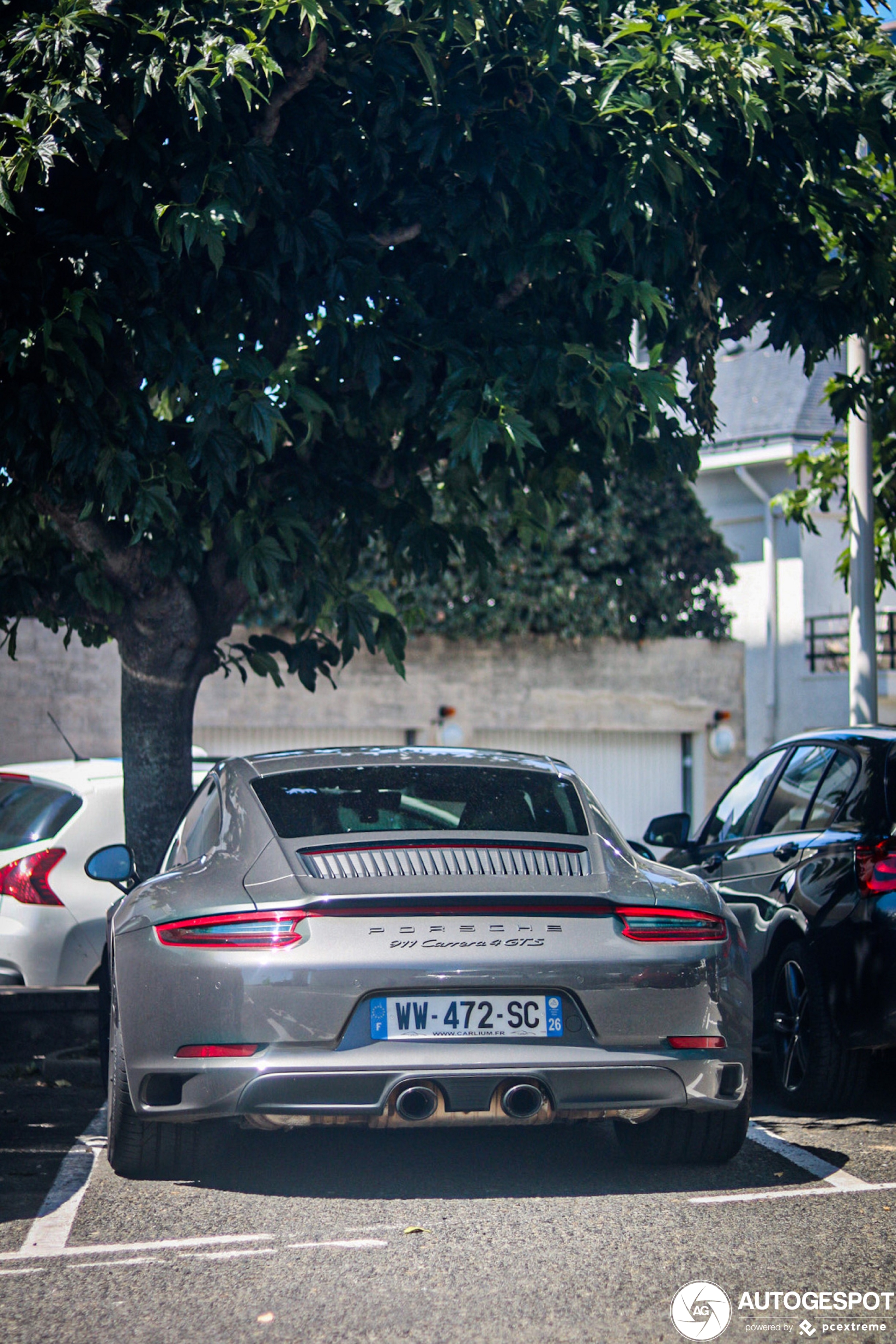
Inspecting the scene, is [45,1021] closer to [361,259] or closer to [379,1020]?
[379,1020]

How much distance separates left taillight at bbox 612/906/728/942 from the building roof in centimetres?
1939

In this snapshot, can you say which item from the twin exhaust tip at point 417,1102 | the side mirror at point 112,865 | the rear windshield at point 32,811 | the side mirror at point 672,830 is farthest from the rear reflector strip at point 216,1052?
the side mirror at point 672,830

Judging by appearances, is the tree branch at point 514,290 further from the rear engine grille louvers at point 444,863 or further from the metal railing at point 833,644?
the metal railing at point 833,644

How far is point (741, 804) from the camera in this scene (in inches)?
309

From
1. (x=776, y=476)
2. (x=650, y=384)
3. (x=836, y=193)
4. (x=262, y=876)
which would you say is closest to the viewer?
(x=262, y=876)

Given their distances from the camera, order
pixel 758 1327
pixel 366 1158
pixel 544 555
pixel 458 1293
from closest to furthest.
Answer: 1. pixel 758 1327
2. pixel 458 1293
3. pixel 366 1158
4. pixel 544 555

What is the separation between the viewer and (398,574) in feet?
28.8

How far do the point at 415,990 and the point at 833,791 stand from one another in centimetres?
275

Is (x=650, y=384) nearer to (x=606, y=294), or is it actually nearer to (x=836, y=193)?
(x=606, y=294)

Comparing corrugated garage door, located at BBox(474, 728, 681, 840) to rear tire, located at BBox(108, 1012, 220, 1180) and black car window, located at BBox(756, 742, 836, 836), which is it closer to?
black car window, located at BBox(756, 742, 836, 836)

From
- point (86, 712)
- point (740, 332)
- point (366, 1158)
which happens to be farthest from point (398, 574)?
point (86, 712)

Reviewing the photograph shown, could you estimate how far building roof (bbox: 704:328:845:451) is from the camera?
24703mm

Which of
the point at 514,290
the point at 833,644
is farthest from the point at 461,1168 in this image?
the point at 833,644

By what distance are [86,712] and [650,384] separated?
38.2 ft
